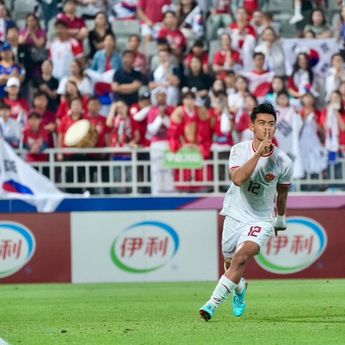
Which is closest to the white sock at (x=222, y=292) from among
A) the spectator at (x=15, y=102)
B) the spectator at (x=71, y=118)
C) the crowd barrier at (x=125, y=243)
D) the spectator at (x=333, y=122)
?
the crowd barrier at (x=125, y=243)

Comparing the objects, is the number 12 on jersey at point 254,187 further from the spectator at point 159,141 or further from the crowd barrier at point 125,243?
the spectator at point 159,141

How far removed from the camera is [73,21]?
71.2ft

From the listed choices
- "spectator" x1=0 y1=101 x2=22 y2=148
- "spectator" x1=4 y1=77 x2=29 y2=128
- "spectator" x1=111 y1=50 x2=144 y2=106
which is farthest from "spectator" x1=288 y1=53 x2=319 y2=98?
"spectator" x1=0 y1=101 x2=22 y2=148

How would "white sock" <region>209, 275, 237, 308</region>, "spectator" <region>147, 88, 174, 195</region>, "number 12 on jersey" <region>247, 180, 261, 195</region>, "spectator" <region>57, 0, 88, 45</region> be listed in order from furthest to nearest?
"spectator" <region>57, 0, 88, 45</region> → "spectator" <region>147, 88, 174, 195</region> → "number 12 on jersey" <region>247, 180, 261, 195</region> → "white sock" <region>209, 275, 237, 308</region>

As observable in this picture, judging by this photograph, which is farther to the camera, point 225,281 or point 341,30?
point 341,30

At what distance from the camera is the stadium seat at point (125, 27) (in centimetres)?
2241

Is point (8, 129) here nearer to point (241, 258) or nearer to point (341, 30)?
point (341, 30)

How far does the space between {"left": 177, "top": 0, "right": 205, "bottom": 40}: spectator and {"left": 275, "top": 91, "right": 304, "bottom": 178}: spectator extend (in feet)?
11.9

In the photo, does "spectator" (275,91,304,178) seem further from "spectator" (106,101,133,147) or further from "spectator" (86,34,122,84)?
"spectator" (86,34,122,84)

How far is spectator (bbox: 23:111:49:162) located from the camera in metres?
17.9

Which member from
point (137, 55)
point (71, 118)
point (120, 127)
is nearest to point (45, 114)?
point (71, 118)

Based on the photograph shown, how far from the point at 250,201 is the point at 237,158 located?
1.69ft

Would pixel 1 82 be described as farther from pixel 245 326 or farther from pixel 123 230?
pixel 245 326

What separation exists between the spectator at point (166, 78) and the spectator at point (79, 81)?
1051mm
